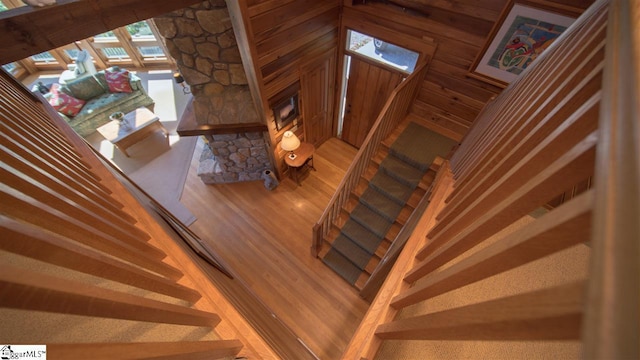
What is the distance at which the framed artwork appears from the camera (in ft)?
6.86

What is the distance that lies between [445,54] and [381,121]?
3.79 feet

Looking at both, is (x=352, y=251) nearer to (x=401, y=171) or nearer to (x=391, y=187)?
(x=391, y=187)

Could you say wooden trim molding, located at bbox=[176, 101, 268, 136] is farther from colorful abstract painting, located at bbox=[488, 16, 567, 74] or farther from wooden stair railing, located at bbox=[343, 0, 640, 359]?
colorful abstract painting, located at bbox=[488, 16, 567, 74]

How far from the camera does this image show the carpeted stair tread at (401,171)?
3033mm

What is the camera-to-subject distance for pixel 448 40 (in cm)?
266

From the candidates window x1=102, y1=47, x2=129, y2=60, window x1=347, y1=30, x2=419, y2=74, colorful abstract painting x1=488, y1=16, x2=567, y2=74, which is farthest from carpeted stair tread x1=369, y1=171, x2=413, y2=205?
window x1=102, y1=47, x2=129, y2=60

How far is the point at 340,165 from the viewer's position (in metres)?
4.41

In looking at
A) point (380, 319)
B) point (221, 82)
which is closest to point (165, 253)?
point (380, 319)

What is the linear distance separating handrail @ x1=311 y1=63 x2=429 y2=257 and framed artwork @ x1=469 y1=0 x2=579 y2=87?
0.64 meters

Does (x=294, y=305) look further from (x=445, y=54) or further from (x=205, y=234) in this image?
(x=445, y=54)

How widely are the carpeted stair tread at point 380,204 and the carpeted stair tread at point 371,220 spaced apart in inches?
2.4

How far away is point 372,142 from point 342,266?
1.66 metres

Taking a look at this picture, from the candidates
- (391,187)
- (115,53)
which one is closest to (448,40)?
(391,187)

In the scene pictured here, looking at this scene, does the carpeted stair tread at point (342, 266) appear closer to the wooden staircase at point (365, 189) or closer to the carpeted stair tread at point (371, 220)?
the wooden staircase at point (365, 189)
